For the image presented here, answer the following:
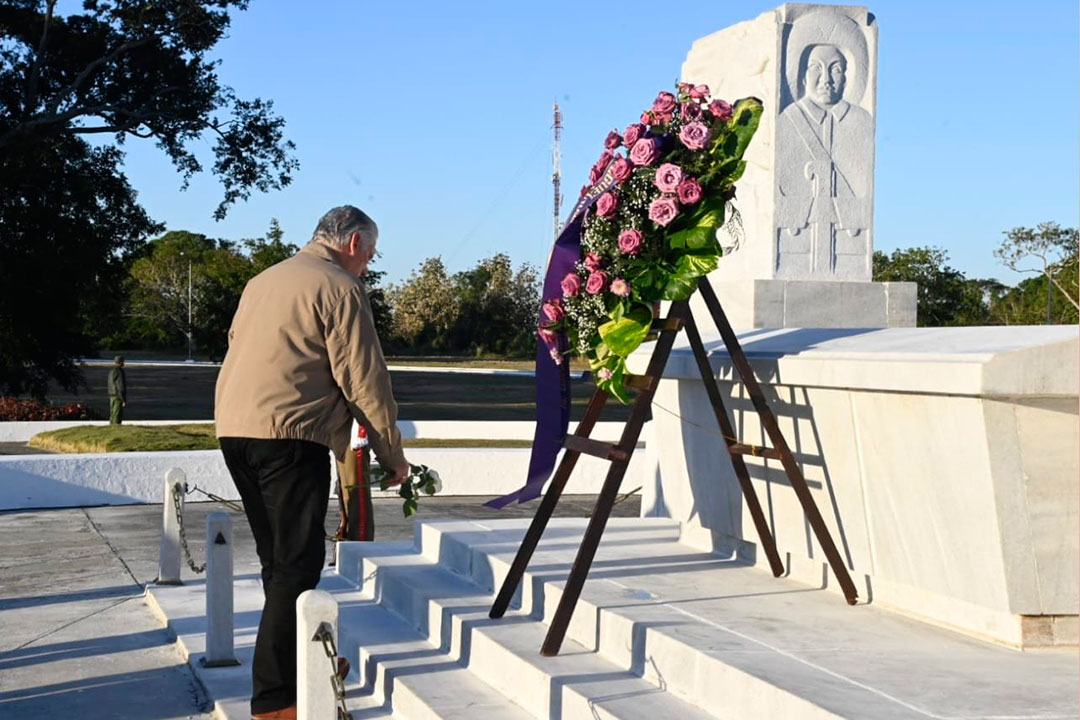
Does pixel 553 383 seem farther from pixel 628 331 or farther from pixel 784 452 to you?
pixel 784 452

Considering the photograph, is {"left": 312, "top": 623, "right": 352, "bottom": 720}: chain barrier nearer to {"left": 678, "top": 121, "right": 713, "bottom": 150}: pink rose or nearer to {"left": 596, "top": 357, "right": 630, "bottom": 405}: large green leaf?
{"left": 596, "top": 357, "right": 630, "bottom": 405}: large green leaf

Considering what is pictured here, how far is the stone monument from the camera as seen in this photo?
8.41 m

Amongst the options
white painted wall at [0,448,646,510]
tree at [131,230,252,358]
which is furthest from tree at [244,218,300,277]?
white painted wall at [0,448,646,510]

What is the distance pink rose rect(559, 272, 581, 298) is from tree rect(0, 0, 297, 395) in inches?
836

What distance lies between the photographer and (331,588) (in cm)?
841

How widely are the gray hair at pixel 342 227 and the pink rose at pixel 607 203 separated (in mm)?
996

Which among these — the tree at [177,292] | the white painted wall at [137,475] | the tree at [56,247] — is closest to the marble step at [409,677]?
the white painted wall at [137,475]

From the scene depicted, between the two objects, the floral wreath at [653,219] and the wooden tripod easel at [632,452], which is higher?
the floral wreath at [653,219]

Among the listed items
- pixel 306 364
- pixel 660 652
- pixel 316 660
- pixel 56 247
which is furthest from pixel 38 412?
pixel 316 660

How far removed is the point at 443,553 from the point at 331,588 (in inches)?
34.2

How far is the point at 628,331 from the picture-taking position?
18.7ft

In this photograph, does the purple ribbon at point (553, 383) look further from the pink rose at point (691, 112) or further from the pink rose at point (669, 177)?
the pink rose at point (691, 112)

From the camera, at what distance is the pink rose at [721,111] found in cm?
562

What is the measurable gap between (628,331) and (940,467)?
1.44m
